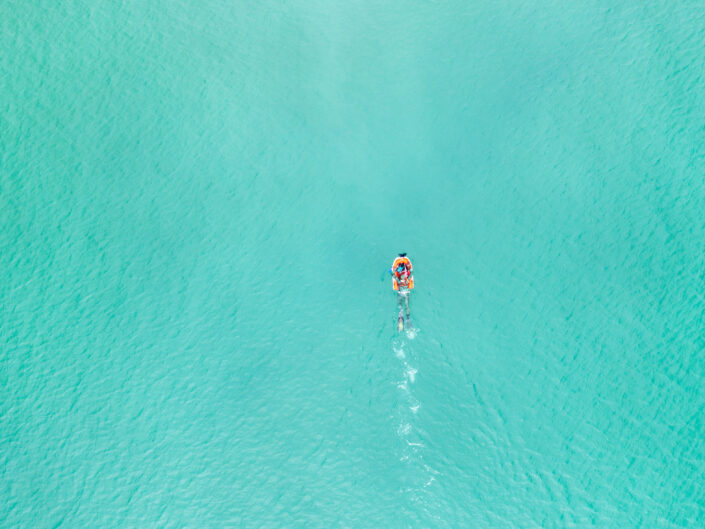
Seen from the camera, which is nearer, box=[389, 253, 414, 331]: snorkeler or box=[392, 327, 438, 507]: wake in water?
box=[392, 327, 438, 507]: wake in water

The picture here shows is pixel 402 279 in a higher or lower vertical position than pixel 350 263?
lower

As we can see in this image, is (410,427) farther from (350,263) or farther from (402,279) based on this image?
(350,263)

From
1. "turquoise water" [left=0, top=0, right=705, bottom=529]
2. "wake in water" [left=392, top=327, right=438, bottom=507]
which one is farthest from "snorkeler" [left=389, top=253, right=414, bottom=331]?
"wake in water" [left=392, top=327, right=438, bottom=507]

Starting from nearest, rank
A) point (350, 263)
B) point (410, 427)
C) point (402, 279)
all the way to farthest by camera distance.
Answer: point (410, 427)
point (402, 279)
point (350, 263)

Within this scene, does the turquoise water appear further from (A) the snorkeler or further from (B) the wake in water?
(A) the snorkeler

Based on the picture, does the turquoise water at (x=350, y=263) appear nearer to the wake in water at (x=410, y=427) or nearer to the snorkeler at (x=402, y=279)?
the wake in water at (x=410, y=427)

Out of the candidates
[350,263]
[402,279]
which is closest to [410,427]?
[402,279]

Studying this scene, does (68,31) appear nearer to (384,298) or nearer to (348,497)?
(384,298)

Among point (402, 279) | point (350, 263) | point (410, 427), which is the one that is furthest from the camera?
point (350, 263)
